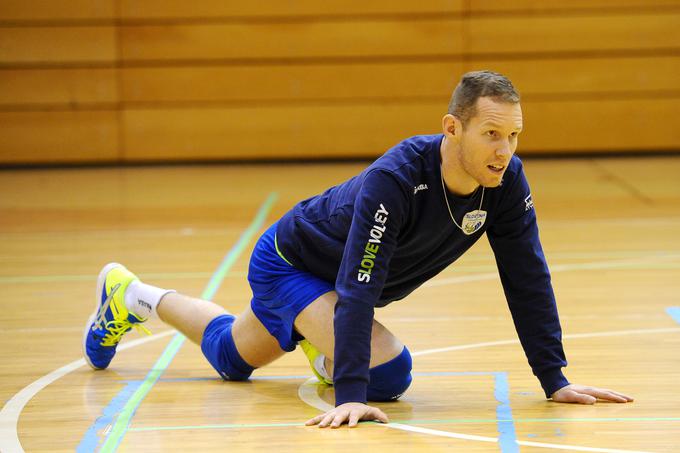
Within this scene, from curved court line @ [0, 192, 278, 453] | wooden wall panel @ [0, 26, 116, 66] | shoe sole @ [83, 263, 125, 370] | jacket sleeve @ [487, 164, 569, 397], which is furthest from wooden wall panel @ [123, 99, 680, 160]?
jacket sleeve @ [487, 164, 569, 397]

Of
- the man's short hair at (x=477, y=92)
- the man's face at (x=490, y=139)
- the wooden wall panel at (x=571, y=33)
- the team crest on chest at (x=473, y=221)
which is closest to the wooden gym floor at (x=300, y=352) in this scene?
the team crest on chest at (x=473, y=221)

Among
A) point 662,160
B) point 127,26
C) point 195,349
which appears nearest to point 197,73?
point 127,26

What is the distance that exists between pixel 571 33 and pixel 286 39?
2306mm

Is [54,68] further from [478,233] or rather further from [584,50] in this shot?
[478,233]

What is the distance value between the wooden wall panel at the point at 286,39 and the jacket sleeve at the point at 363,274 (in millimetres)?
6235

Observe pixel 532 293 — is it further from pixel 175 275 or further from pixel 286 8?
pixel 286 8

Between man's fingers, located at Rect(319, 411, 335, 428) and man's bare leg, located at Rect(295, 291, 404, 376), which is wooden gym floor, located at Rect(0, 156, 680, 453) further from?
man's bare leg, located at Rect(295, 291, 404, 376)

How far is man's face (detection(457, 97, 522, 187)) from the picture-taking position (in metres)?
2.27

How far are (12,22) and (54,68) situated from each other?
18.7 inches

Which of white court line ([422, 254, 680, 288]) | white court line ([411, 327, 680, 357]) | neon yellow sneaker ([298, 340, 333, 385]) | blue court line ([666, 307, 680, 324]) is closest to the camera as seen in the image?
neon yellow sneaker ([298, 340, 333, 385])

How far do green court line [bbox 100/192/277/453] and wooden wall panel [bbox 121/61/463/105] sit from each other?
3.05m

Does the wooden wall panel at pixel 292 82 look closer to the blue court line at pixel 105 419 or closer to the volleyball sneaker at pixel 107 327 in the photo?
the volleyball sneaker at pixel 107 327

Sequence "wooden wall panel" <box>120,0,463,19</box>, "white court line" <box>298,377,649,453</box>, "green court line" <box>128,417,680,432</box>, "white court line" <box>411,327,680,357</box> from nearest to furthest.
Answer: "white court line" <box>298,377,649,453</box>
"green court line" <box>128,417,680,432</box>
"white court line" <box>411,327,680,357</box>
"wooden wall panel" <box>120,0,463,19</box>

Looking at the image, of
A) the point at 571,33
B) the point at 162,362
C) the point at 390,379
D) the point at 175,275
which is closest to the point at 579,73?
the point at 571,33
